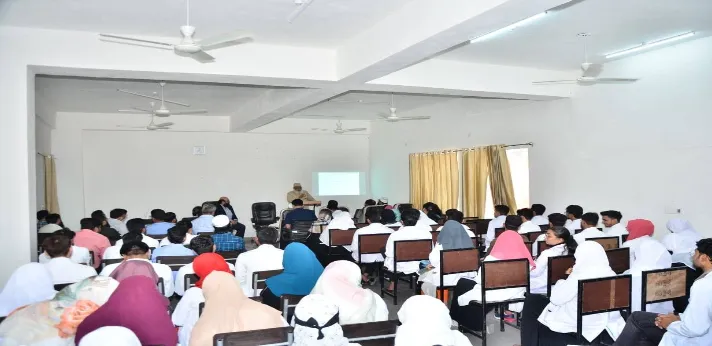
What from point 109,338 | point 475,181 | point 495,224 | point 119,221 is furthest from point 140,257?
point 475,181

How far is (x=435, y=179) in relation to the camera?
11859mm

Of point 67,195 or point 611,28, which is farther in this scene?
point 67,195

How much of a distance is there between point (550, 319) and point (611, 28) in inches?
146

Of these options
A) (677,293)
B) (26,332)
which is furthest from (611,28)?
(26,332)

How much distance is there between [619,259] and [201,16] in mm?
4498

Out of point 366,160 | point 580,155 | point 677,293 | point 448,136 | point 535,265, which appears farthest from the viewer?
point 366,160

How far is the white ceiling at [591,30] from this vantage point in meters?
5.19

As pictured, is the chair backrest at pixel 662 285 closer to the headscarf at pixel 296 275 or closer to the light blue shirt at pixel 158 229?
the headscarf at pixel 296 275

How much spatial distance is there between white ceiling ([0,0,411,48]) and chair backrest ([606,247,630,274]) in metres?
2.95

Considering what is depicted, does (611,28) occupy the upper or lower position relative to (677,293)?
upper

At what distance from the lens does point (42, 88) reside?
884 centimetres

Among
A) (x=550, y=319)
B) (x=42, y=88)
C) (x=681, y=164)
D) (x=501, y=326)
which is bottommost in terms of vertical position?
(x=501, y=326)

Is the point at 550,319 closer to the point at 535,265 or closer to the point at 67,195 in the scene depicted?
the point at 535,265

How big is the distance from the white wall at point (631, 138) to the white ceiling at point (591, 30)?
64 cm
